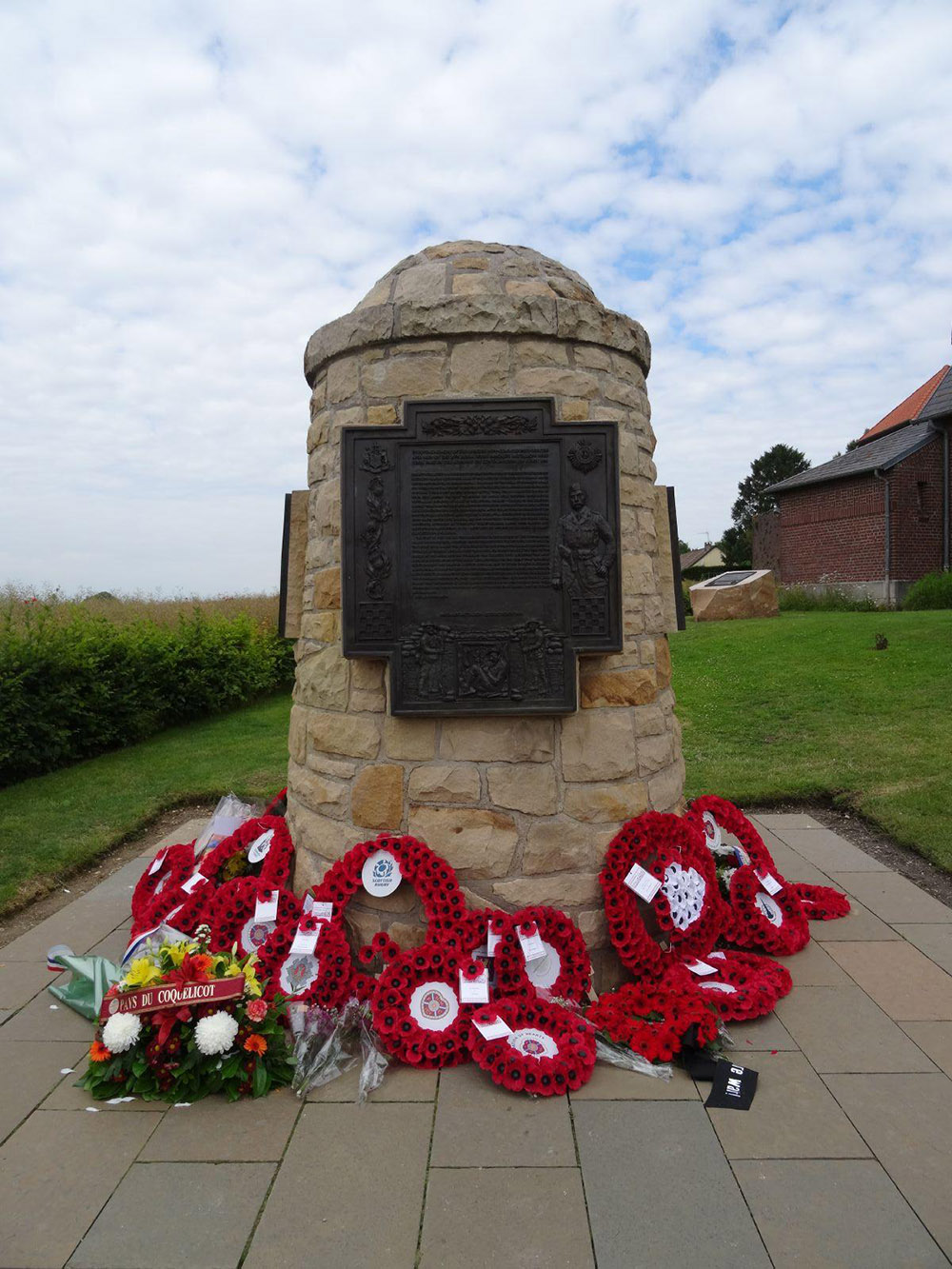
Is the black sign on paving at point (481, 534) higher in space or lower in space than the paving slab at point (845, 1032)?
higher

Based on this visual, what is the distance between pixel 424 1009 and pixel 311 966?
0.52m

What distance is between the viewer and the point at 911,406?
28203 mm

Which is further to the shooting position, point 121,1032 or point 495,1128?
point 121,1032

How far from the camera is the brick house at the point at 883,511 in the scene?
2206 centimetres

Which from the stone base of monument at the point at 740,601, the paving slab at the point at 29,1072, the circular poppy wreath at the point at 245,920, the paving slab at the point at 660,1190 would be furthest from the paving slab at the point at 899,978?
the stone base of monument at the point at 740,601

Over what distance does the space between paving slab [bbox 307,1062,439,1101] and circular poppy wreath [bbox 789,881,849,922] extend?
2222mm

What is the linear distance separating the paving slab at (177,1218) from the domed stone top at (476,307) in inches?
117

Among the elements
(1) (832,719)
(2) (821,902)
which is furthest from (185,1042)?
(1) (832,719)

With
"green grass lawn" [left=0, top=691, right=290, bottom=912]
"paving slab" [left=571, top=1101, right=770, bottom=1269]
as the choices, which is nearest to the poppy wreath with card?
"paving slab" [left=571, top=1101, right=770, bottom=1269]

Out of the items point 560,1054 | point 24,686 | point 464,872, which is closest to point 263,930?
point 464,872

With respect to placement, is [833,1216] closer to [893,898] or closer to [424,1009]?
[424,1009]

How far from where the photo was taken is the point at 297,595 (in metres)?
3.91

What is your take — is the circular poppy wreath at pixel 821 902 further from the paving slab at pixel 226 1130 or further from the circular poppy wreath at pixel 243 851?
the paving slab at pixel 226 1130

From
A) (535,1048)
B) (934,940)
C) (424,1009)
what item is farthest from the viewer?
(934,940)
